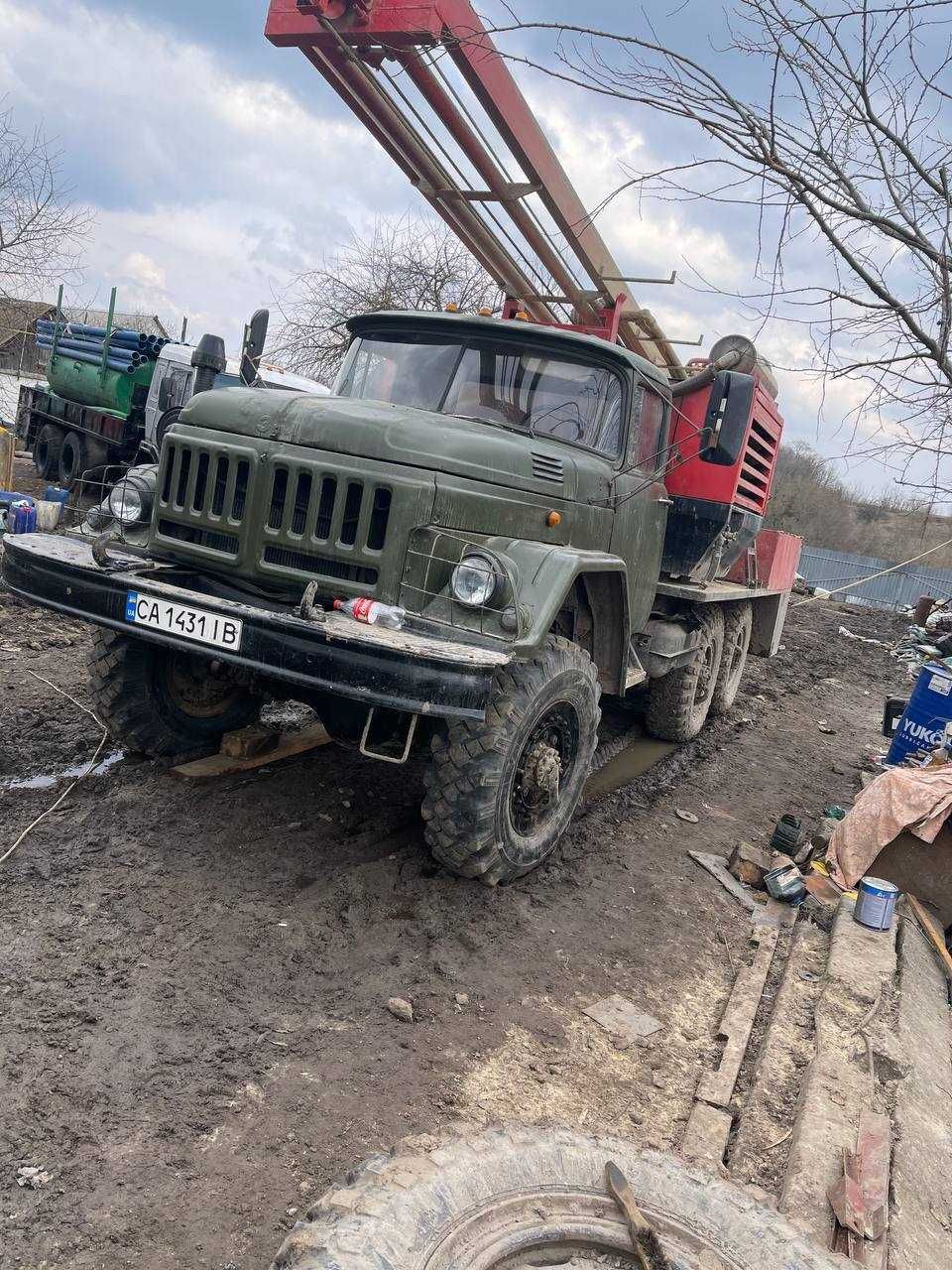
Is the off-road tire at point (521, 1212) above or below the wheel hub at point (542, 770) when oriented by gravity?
below

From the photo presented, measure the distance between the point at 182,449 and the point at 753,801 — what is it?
435 cm

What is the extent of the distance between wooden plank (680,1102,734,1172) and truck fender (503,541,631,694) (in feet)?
5.48

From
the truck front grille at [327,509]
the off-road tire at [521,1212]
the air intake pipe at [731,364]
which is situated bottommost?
the off-road tire at [521,1212]

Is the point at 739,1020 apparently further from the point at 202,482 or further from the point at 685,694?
the point at 685,694

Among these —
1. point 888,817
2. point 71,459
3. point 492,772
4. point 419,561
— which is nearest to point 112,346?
point 71,459

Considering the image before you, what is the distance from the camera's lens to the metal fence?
2861 cm

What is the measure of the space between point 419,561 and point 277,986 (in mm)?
1671

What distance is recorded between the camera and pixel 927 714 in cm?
570

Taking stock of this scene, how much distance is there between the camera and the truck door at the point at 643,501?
192 inches

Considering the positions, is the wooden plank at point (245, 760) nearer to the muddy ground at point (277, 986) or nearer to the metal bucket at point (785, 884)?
the muddy ground at point (277, 986)

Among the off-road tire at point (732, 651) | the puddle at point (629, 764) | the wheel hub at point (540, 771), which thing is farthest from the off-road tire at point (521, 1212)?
the off-road tire at point (732, 651)

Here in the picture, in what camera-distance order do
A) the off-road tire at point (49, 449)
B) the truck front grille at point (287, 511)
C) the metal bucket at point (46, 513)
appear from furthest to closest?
the off-road tire at point (49, 449)
the metal bucket at point (46, 513)
the truck front grille at point (287, 511)

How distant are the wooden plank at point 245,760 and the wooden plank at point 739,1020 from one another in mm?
2383

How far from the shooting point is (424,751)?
→ 4.25 meters
